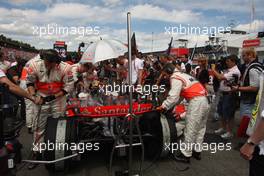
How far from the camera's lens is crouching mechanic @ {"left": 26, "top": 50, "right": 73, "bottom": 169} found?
365cm

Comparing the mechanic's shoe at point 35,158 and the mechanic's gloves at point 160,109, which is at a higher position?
the mechanic's gloves at point 160,109

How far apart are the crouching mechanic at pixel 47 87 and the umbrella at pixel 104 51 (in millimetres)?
1742

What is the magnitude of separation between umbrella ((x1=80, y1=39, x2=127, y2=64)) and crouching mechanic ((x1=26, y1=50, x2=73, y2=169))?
1.74m

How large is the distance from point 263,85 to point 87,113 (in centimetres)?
225

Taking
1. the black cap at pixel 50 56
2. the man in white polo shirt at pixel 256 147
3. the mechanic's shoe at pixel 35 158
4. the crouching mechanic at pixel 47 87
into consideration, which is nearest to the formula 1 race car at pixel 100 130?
the crouching mechanic at pixel 47 87

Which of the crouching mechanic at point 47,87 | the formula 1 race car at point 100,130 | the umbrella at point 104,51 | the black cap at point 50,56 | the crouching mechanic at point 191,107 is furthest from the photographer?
the umbrella at point 104,51

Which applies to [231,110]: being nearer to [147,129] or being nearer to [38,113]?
[147,129]

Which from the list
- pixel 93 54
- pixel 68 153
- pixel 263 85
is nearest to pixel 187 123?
pixel 68 153

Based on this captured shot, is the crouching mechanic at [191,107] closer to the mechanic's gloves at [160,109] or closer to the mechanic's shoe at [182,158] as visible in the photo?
the mechanic's shoe at [182,158]

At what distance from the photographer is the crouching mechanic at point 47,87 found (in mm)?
3654

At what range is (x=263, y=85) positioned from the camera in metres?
1.84

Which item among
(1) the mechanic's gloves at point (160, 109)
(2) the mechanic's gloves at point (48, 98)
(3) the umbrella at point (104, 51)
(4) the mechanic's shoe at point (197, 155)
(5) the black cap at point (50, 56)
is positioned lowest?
(4) the mechanic's shoe at point (197, 155)

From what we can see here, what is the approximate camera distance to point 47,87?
3748mm

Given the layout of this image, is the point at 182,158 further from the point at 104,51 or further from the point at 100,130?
the point at 104,51
